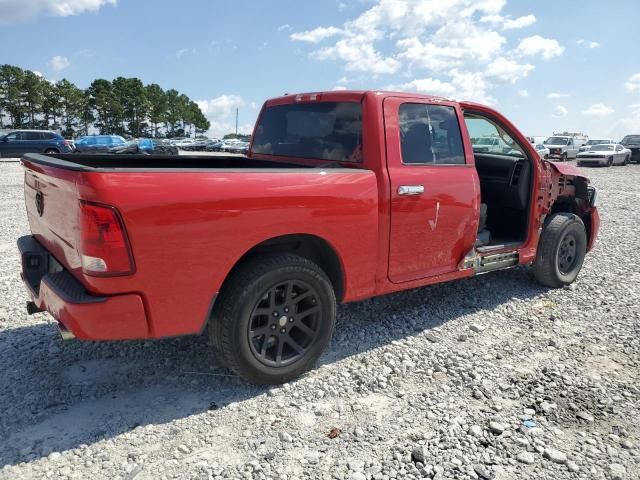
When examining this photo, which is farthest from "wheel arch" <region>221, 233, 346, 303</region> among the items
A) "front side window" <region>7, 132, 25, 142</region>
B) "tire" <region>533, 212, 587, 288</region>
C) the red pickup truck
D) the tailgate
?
"front side window" <region>7, 132, 25, 142</region>

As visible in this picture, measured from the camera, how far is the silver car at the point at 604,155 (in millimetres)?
28250

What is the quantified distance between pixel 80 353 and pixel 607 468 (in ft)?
11.3

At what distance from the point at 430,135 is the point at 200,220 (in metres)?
2.16

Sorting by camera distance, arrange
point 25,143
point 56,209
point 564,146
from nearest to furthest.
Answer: point 56,209
point 25,143
point 564,146

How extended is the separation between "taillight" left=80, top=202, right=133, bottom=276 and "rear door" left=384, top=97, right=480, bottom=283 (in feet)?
6.10

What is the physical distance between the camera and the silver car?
2825 centimetres

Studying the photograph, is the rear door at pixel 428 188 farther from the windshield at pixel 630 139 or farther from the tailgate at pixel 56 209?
the windshield at pixel 630 139

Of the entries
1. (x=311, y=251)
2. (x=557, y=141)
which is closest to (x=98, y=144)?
(x=557, y=141)

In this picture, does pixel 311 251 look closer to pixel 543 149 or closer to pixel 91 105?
pixel 543 149

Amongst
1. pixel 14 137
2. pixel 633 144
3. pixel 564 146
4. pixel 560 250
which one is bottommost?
pixel 560 250

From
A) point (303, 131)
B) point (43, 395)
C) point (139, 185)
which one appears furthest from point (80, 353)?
point (303, 131)

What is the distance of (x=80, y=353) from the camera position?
3596 millimetres

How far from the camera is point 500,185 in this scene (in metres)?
5.27

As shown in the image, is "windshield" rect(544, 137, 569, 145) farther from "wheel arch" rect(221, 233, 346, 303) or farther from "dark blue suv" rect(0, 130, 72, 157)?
"wheel arch" rect(221, 233, 346, 303)
